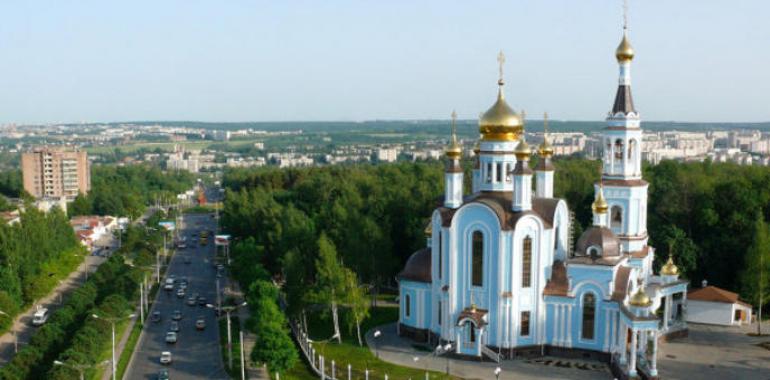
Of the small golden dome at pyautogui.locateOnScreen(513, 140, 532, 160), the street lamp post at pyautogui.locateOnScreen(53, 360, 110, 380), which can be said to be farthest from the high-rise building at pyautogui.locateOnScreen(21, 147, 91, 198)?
the small golden dome at pyautogui.locateOnScreen(513, 140, 532, 160)

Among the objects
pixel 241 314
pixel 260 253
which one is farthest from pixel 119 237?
pixel 241 314

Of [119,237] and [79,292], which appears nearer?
[79,292]

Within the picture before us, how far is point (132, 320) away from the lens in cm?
3419

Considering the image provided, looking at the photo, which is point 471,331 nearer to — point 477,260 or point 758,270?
point 477,260

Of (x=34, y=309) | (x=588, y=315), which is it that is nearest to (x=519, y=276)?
(x=588, y=315)

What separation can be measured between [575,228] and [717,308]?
30.9 ft

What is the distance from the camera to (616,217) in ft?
100

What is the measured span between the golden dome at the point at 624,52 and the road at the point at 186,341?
19862mm

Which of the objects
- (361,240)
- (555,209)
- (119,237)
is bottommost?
(119,237)

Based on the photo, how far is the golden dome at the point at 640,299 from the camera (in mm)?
24094

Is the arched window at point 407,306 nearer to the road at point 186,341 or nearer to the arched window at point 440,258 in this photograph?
the arched window at point 440,258

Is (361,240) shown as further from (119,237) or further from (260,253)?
(119,237)

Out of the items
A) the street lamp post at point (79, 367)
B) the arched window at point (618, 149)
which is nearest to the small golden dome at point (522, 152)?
the arched window at point (618, 149)

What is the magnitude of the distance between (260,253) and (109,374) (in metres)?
13.6
